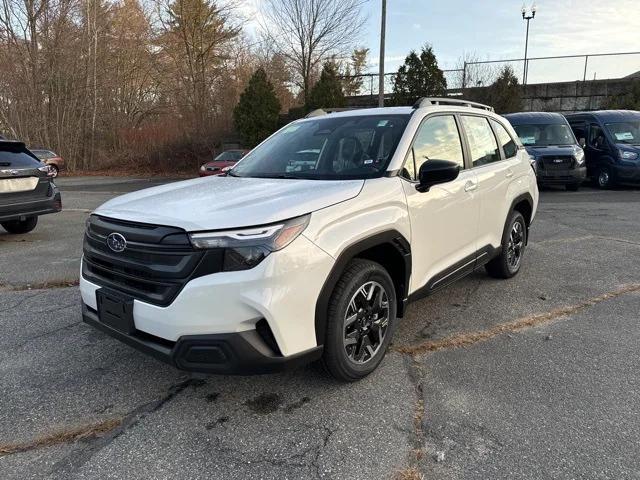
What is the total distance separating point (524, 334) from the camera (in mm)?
3885

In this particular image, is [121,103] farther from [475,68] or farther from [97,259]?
[97,259]

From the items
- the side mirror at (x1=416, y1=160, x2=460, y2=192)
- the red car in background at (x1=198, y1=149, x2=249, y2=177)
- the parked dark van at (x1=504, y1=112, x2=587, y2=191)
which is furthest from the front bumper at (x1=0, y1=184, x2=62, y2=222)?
the red car in background at (x1=198, y1=149, x2=249, y2=177)

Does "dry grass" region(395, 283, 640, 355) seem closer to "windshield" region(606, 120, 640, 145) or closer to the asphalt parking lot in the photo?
the asphalt parking lot

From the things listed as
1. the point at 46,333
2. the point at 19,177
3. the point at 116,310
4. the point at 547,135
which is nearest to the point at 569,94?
the point at 547,135

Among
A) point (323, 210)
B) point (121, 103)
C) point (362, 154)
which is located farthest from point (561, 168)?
point (121, 103)

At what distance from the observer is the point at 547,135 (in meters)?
13.5

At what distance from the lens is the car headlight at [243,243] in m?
2.42

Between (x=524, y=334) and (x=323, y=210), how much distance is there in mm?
2224

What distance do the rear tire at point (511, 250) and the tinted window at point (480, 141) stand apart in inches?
29.0

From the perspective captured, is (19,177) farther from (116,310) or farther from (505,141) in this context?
(505,141)

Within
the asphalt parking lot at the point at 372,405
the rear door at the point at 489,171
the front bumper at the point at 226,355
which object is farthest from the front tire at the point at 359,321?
the rear door at the point at 489,171

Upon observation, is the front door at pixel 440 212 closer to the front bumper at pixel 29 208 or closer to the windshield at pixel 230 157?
the front bumper at pixel 29 208

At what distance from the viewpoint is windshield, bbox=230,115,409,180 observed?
3.42m

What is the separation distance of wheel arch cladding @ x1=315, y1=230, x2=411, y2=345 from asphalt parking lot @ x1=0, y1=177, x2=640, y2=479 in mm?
526
